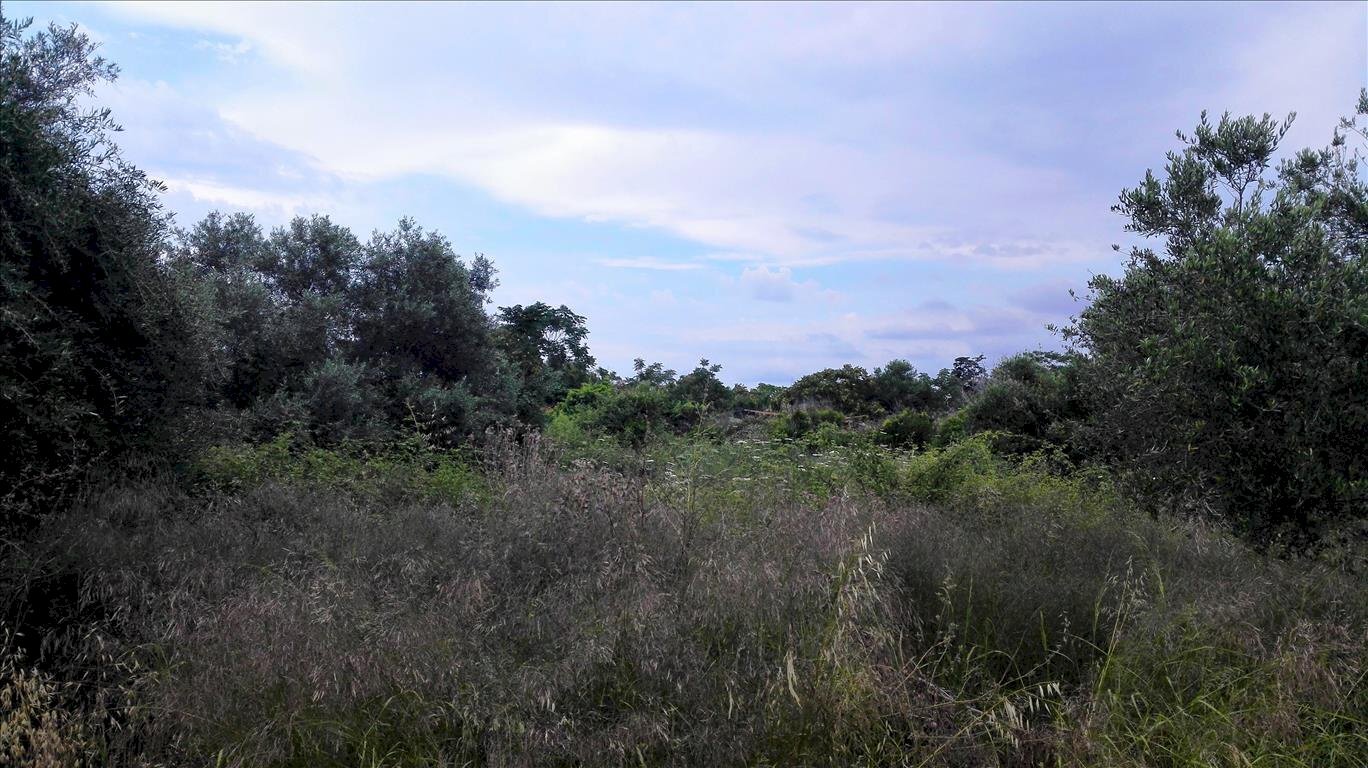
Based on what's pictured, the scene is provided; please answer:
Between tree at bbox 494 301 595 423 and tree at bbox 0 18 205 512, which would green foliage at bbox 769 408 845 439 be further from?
tree at bbox 0 18 205 512

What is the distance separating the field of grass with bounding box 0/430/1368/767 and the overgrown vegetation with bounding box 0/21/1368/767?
2 centimetres

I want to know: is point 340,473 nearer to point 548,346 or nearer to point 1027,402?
point 1027,402

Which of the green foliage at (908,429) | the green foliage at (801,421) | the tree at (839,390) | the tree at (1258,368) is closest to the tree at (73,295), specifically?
the tree at (1258,368)

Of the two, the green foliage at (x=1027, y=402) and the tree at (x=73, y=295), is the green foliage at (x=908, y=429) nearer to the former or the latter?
the green foliage at (x=1027, y=402)

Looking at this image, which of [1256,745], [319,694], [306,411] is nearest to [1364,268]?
[1256,745]

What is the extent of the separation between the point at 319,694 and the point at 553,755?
972mm

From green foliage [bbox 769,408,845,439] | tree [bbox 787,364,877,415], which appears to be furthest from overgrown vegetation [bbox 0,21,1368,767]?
tree [bbox 787,364,877,415]

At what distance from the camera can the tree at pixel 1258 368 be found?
4.86 metres

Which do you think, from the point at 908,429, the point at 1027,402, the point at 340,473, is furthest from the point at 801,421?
the point at 340,473

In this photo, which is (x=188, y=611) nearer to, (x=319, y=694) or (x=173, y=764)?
(x=173, y=764)

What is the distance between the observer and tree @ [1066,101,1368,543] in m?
4.86

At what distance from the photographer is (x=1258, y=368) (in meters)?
5.00

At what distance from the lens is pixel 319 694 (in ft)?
12.5

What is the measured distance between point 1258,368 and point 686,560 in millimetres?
3100
